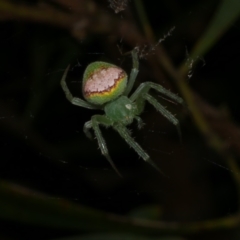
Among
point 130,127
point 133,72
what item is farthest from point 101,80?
point 130,127

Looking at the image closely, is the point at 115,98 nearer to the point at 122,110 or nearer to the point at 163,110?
the point at 122,110

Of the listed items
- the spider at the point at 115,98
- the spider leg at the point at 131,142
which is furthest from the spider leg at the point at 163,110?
the spider leg at the point at 131,142

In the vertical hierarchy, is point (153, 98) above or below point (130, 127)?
above

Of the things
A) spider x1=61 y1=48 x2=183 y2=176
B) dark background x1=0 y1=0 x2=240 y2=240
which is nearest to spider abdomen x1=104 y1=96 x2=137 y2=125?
spider x1=61 y1=48 x2=183 y2=176

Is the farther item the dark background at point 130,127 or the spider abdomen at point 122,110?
the spider abdomen at point 122,110

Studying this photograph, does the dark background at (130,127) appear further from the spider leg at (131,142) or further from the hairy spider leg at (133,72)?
the spider leg at (131,142)

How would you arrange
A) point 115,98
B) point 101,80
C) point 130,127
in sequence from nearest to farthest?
point 101,80 → point 115,98 → point 130,127

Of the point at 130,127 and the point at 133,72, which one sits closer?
the point at 133,72
